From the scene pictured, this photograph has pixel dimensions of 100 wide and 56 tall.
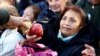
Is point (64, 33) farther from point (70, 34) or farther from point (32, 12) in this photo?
point (32, 12)

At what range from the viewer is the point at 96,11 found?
2.37 meters

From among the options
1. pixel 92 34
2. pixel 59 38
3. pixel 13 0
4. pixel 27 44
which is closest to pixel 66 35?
pixel 59 38

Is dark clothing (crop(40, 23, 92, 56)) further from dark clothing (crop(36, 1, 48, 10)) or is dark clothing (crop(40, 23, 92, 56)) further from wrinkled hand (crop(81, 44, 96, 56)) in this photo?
dark clothing (crop(36, 1, 48, 10))

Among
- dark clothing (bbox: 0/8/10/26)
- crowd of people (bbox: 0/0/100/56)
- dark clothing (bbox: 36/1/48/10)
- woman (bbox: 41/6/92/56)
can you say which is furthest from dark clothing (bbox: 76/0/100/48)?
dark clothing (bbox: 0/8/10/26)

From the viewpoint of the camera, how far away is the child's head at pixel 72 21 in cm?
197

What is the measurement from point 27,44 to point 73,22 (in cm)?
41

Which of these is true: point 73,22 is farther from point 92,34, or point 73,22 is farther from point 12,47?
point 12,47

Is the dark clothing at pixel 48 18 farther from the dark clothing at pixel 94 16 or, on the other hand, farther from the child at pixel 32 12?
the dark clothing at pixel 94 16

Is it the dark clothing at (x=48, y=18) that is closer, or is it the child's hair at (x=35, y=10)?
the dark clothing at (x=48, y=18)

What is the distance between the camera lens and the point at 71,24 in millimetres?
1970

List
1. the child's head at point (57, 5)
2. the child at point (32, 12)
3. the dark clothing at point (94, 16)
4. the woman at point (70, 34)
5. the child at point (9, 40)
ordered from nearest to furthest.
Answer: the child at point (9, 40), the woman at point (70, 34), the dark clothing at point (94, 16), the child's head at point (57, 5), the child at point (32, 12)

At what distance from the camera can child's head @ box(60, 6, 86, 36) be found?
197cm

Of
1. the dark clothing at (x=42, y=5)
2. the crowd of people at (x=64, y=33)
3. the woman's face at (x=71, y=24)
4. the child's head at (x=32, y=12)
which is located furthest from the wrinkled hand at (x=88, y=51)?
the dark clothing at (x=42, y=5)

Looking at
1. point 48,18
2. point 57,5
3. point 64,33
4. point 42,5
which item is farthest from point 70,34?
point 42,5
